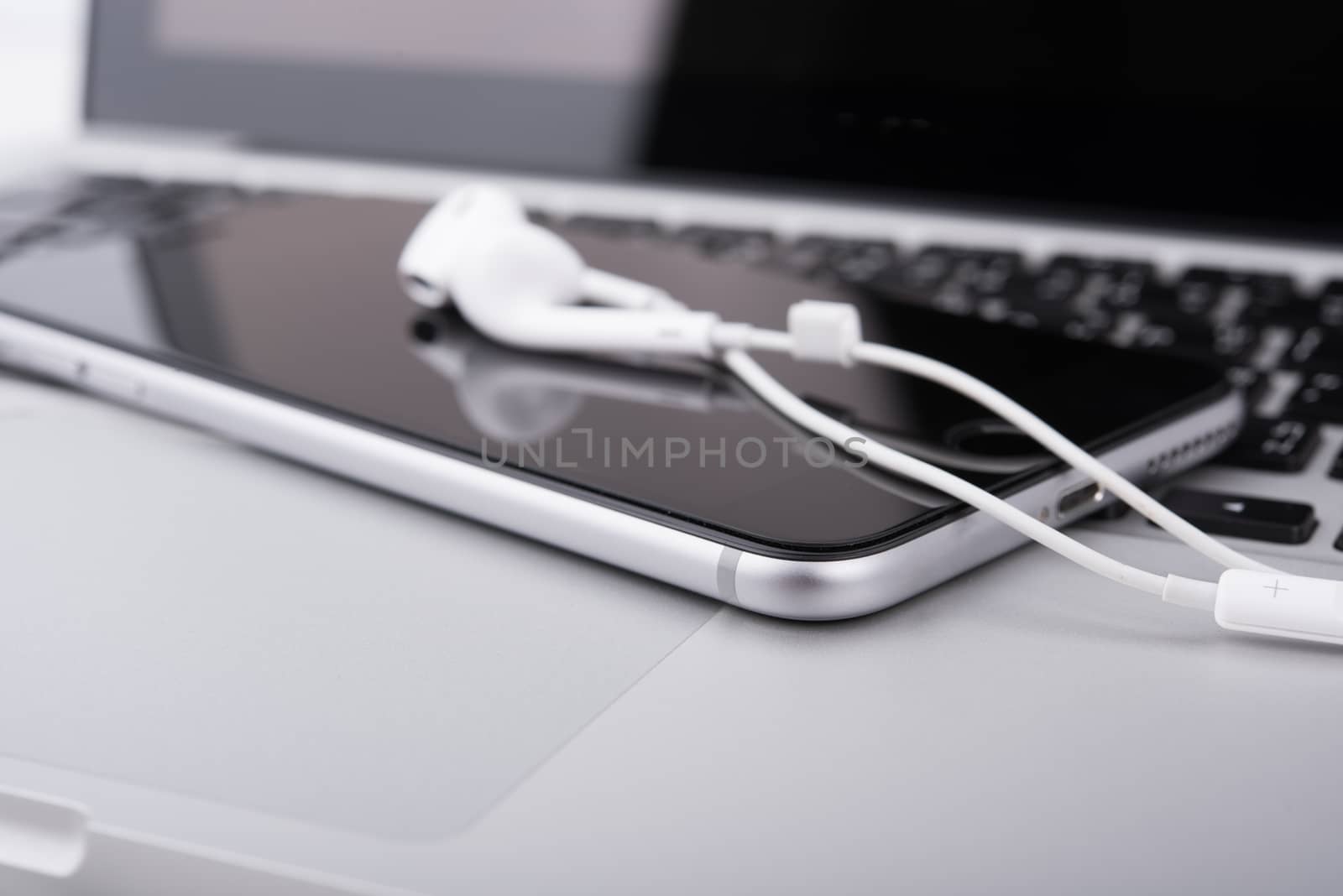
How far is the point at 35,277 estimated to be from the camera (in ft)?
1.74

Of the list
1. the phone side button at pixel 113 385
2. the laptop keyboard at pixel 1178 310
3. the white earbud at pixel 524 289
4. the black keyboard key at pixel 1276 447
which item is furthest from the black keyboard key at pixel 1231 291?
the phone side button at pixel 113 385

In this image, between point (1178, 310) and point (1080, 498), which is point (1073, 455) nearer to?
point (1080, 498)

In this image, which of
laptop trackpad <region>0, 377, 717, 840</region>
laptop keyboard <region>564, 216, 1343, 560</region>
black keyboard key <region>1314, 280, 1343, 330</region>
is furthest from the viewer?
black keyboard key <region>1314, 280, 1343, 330</region>

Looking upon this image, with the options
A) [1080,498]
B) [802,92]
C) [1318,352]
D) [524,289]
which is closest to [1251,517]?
[1080,498]

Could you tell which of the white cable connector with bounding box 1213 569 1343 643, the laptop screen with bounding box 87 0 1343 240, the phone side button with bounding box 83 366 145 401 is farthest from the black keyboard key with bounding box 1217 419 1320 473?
the phone side button with bounding box 83 366 145 401

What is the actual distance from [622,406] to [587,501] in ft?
0.23

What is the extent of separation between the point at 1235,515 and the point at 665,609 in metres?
0.17

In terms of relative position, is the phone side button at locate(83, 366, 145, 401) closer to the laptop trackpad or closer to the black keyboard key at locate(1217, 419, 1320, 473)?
the laptop trackpad

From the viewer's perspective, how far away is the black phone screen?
13.7 inches

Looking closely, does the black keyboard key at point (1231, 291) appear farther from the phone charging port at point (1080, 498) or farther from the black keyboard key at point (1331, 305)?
the phone charging port at point (1080, 498)

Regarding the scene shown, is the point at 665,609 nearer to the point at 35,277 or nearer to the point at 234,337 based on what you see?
the point at 234,337

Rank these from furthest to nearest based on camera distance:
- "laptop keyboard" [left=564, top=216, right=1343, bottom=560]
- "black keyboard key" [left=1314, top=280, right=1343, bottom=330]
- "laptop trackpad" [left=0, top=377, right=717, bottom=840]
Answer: "black keyboard key" [left=1314, top=280, right=1343, bottom=330] → "laptop keyboard" [left=564, top=216, right=1343, bottom=560] → "laptop trackpad" [left=0, top=377, right=717, bottom=840]

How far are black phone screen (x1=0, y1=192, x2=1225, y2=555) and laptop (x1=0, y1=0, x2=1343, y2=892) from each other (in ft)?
0.08

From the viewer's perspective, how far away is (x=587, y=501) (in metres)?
0.35
